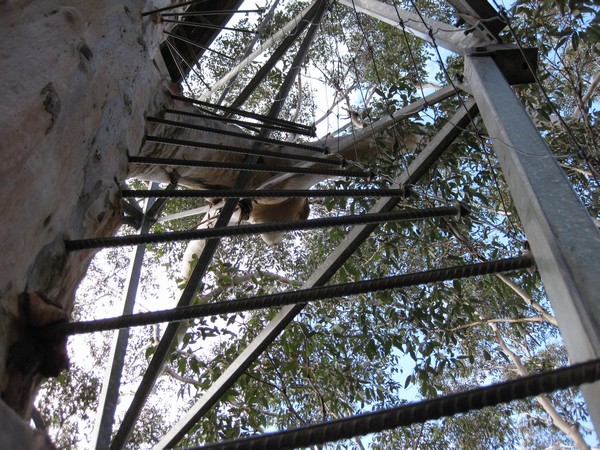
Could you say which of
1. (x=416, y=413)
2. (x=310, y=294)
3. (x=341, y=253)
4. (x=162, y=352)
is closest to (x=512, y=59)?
(x=341, y=253)

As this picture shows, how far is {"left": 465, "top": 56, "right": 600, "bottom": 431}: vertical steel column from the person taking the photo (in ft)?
2.79

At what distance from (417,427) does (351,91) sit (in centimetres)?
598

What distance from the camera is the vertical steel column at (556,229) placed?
0.85m

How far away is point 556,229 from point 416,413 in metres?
0.53

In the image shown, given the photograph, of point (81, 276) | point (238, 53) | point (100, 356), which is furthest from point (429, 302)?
point (100, 356)

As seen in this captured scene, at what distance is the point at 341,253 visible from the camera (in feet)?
7.82

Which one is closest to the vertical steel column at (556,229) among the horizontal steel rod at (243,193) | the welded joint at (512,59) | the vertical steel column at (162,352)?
the welded joint at (512,59)

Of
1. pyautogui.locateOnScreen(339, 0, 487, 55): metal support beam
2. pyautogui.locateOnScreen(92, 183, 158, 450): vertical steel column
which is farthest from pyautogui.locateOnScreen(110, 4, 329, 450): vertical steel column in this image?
pyautogui.locateOnScreen(339, 0, 487, 55): metal support beam

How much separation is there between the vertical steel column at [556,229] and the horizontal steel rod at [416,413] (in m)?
0.15

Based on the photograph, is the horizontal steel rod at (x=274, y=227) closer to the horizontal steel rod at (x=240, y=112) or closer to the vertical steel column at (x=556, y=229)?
the vertical steel column at (x=556, y=229)

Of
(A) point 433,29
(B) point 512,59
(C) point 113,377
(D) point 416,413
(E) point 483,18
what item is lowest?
(D) point 416,413

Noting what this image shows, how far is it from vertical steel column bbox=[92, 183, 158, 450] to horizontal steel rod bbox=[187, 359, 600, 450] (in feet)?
6.13

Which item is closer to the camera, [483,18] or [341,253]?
[483,18]

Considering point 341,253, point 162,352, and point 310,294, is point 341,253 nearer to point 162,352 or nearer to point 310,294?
point 162,352
